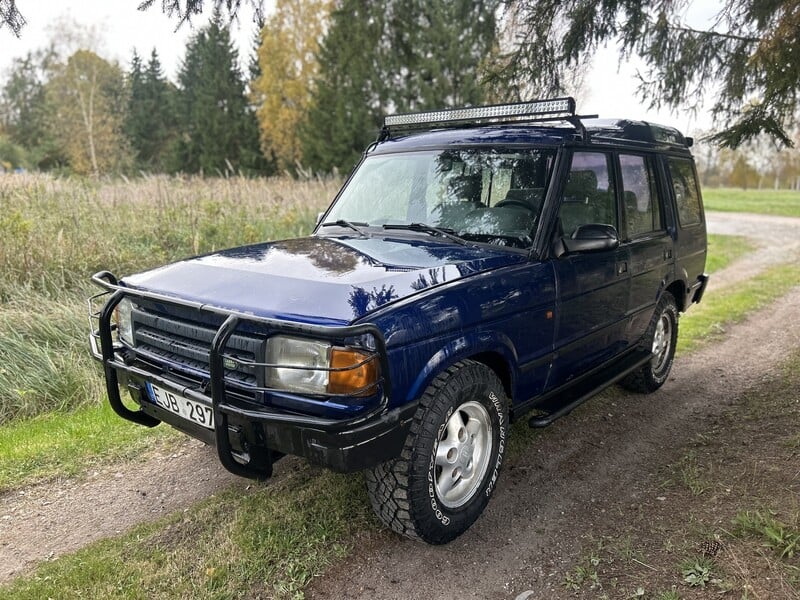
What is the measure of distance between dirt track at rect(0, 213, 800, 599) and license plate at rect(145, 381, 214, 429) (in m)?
0.86

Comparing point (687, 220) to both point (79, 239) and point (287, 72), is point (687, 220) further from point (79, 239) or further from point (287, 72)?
point (287, 72)

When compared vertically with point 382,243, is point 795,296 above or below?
below

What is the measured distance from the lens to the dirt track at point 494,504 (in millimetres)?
2824

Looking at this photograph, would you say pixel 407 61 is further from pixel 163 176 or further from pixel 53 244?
pixel 163 176

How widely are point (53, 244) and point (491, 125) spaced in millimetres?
5413

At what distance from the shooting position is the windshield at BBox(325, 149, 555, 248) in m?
3.60

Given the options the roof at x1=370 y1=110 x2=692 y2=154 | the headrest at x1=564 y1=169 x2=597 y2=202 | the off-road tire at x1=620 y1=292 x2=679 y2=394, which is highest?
the roof at x1=370 y1=110 x2=692 y2=154

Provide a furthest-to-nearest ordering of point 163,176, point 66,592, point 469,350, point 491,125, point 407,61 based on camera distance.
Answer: point 163,176 → point 407,61 → point 491,125 → point 469,350 → point 66,592

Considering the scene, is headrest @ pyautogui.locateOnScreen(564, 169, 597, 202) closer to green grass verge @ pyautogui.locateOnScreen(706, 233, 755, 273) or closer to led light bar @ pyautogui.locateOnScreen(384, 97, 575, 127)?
led light bar @ pyautogui.locateOnScreen(384, 97, 575, 127)

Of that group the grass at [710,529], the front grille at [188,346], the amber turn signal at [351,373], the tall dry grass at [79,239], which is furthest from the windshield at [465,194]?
the tall dry grass at [79,239]

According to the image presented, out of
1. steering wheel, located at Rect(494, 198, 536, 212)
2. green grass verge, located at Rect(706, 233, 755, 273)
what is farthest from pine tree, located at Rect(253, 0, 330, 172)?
steering wheel, located at Rect(494, 198, 536, 212)

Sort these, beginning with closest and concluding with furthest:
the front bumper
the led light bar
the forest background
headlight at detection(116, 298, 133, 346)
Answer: the front bumper < headlight at detection(116, 298, 133, 346) < the led light bar < the forest background

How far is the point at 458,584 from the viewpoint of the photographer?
277 cm

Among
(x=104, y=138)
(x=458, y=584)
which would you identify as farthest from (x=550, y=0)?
(x=104, y=138)
